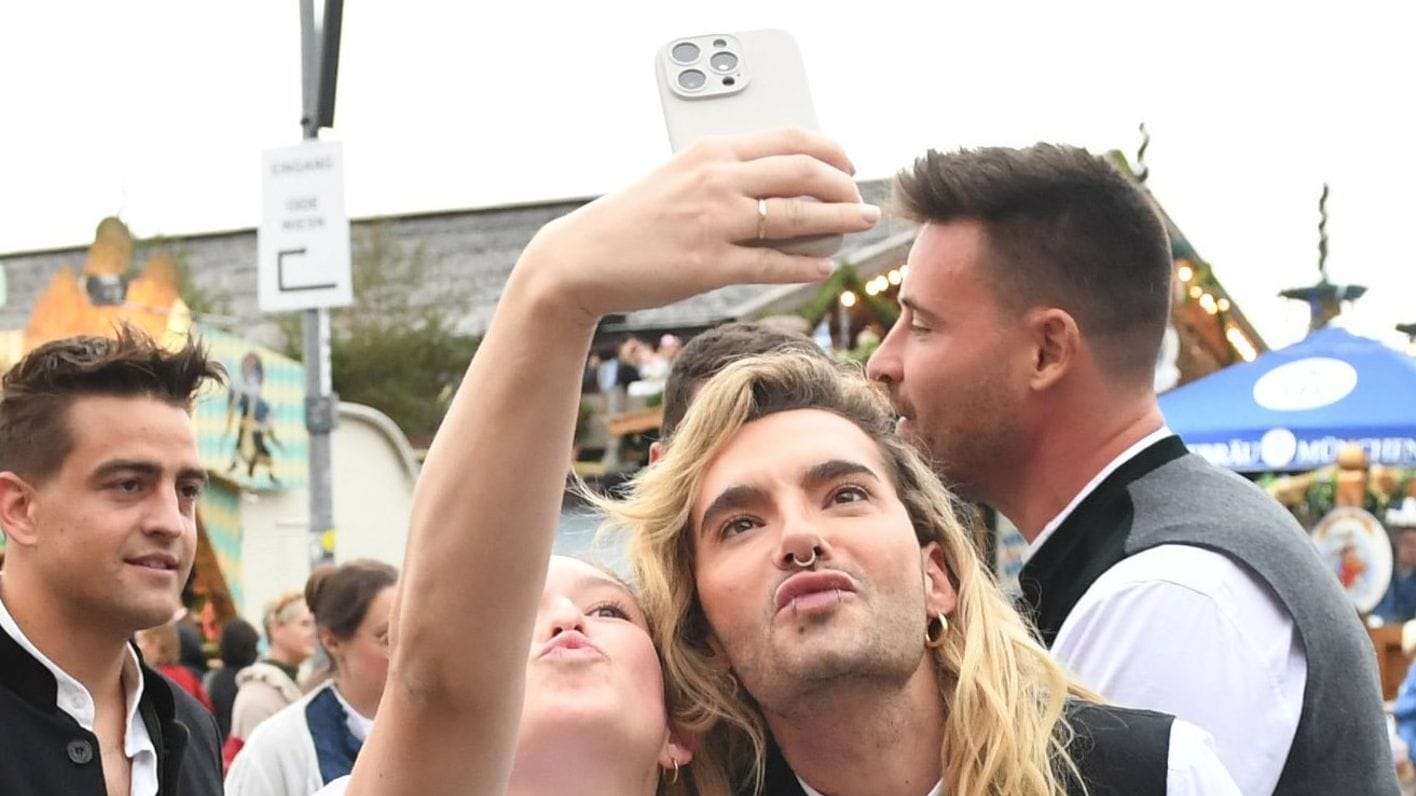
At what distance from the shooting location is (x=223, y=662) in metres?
8.28

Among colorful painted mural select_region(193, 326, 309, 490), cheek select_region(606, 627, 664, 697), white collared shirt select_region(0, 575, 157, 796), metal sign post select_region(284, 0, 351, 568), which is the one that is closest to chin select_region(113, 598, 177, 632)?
white collared shirt select_region(0, 575, 157, 796)

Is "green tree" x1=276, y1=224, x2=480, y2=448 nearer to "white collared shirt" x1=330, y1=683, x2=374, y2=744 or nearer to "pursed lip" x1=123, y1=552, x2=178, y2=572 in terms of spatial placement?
"white collared shirt" x1=330, y1=683, x2=374, y2=744

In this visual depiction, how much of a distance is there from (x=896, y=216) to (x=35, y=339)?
1542 centimetres

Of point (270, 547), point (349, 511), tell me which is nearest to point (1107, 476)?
point (349, 511)

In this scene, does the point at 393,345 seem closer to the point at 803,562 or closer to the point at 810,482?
the point at 810,482

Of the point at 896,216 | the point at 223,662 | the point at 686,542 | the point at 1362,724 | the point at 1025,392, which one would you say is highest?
the point at 896,216

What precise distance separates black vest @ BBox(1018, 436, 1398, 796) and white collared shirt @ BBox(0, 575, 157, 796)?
1.97m

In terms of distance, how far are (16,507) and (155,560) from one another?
334 mm

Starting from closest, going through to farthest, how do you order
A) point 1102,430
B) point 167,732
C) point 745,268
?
Result: 1. point 745,268
2. point 1102,430
3. point 167,732

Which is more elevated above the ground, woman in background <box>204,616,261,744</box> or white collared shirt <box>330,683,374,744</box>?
white collared shirt <box>330,683,374,744</box>

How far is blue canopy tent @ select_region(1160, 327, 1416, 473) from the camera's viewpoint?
7.88 meters

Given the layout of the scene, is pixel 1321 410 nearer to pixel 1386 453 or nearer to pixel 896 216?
pixel 1386 453

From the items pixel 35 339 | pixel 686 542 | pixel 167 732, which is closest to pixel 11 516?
pixel 167 732

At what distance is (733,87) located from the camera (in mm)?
1472
